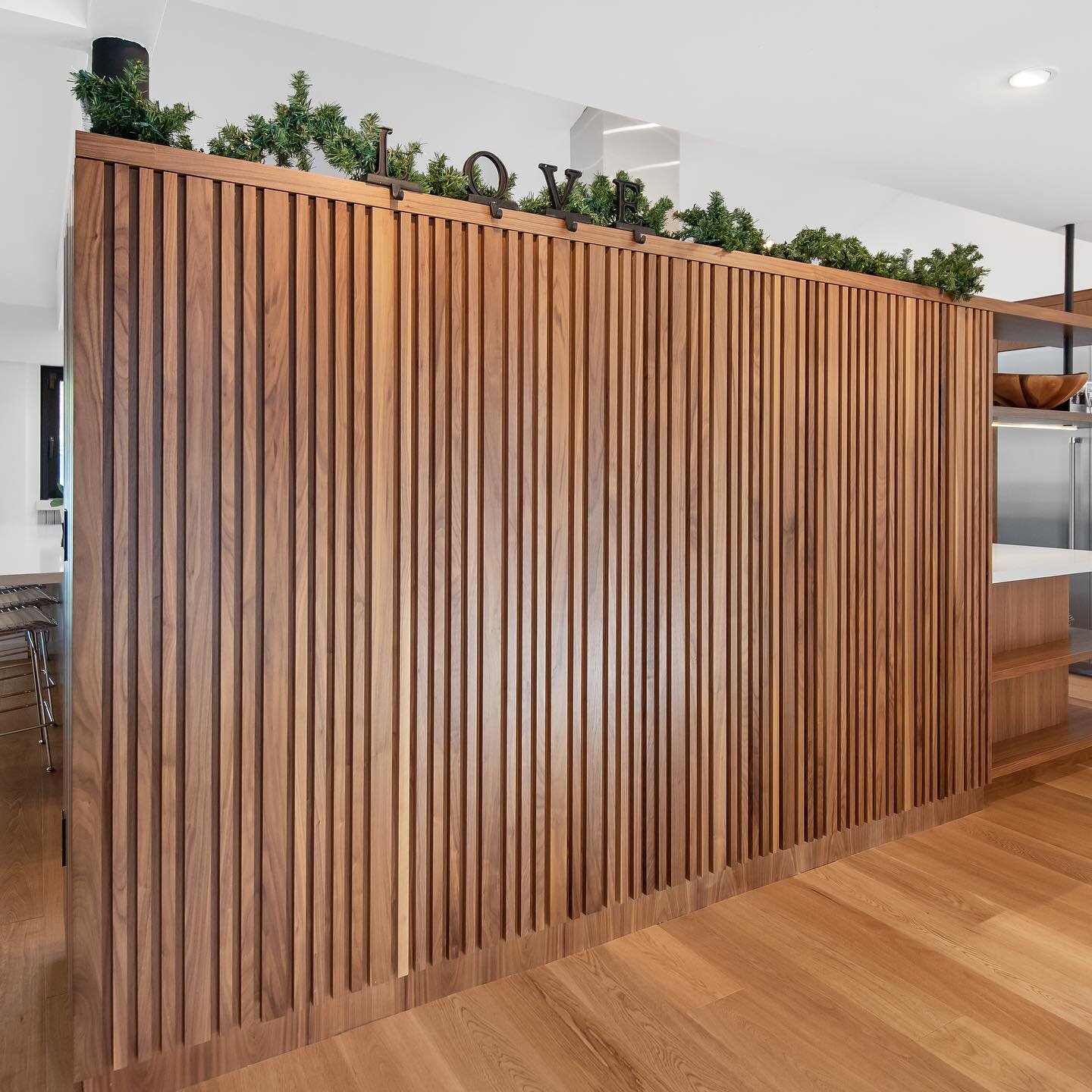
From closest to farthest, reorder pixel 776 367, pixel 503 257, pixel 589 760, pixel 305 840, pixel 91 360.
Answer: pixel 91 360
pixel 305 840
pixel 503 257
pixel 589 760
pixel 776 367

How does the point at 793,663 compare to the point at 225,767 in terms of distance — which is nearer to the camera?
the point at 225,767

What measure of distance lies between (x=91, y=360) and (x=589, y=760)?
1540 millimetres

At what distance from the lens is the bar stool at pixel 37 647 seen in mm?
3711

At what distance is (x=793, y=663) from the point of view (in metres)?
2.69

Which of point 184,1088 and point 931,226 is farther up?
point 931,226

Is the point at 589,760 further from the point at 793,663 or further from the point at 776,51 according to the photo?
the point at 776,51

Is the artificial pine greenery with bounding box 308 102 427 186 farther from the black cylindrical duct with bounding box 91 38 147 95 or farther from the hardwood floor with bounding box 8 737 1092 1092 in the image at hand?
the hardwood floor with bounding box 8 737 1092 1092

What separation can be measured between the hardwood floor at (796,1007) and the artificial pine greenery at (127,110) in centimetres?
200

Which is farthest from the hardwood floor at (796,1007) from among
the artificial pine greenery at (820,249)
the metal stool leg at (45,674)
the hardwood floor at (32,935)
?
the metal stool leg at (45,674)

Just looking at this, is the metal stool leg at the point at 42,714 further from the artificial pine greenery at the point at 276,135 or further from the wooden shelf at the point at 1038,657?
the wooden shelf at the point at 1038,657

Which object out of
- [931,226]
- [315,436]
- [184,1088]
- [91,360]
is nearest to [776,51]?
[315,436]

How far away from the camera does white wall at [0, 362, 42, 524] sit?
6551mm

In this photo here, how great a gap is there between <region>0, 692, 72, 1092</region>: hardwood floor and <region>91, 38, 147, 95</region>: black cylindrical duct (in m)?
2.36

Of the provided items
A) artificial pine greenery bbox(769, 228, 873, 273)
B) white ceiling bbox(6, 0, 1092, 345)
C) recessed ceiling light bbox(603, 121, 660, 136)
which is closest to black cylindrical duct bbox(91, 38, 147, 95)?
white ceiling bbox(6, 0, 1092, 345)
